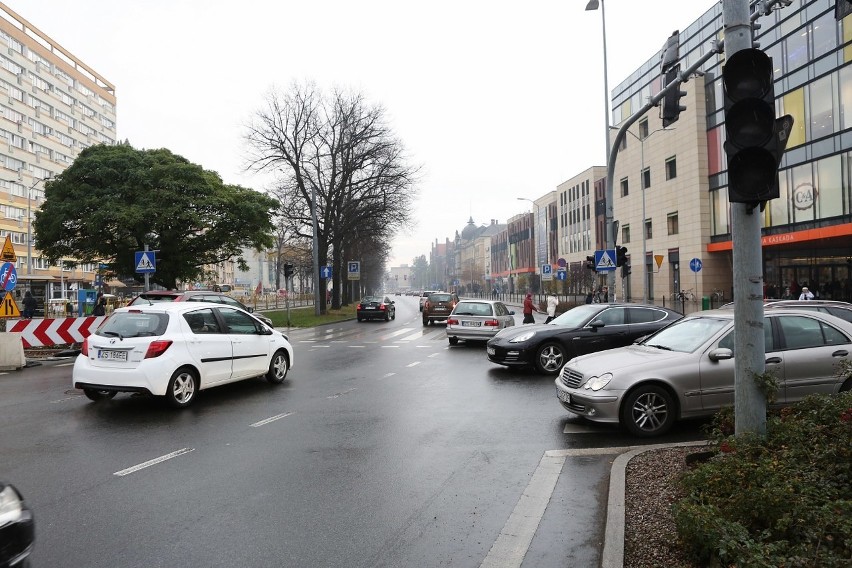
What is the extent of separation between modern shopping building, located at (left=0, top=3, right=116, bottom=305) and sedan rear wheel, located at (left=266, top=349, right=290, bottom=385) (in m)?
55.5

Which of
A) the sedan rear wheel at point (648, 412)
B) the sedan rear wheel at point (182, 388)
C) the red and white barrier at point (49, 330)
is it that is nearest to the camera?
the sedan rear wheel at point (648, 412)

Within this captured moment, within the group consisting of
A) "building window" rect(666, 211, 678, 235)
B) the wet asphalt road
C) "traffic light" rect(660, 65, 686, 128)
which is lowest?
the wet asphalt road

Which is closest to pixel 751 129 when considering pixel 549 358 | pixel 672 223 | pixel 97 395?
pixel 549 358

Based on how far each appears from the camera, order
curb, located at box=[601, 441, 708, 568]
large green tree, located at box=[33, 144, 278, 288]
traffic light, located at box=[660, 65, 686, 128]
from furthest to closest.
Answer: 1. large green tree, located at box=[33, 144, 278, 288]
2. traffic light, located at box=[660, 65, 686, 128]
3. curb, located at box=[601, 441, 708, 568]

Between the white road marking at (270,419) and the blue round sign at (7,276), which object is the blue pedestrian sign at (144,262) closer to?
the blue round sign at (7,276)

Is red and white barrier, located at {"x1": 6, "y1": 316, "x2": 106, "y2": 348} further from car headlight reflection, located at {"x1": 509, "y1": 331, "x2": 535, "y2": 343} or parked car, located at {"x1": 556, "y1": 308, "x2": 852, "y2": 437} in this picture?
parked car, located at {"x1": 556, "y1": 308, "x2": 852, "y2": 437}

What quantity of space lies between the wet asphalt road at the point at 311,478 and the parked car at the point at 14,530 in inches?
38.1

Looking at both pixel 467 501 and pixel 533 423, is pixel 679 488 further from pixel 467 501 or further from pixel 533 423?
pixel 533 423

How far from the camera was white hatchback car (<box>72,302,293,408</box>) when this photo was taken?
8.54 m

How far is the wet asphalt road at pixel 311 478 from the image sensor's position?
4062 mm

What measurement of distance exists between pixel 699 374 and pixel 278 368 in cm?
755

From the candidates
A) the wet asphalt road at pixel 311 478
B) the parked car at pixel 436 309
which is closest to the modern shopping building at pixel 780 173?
the parked car at pixel 436 309

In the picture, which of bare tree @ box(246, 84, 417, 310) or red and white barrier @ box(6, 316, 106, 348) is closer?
red and white barrier @ box(6, 316, 106, 348)

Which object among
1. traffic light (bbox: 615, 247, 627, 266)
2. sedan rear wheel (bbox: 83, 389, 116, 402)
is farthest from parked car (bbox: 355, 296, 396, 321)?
sedan rear wheel (bbox: 83, 389, 116, 402)
